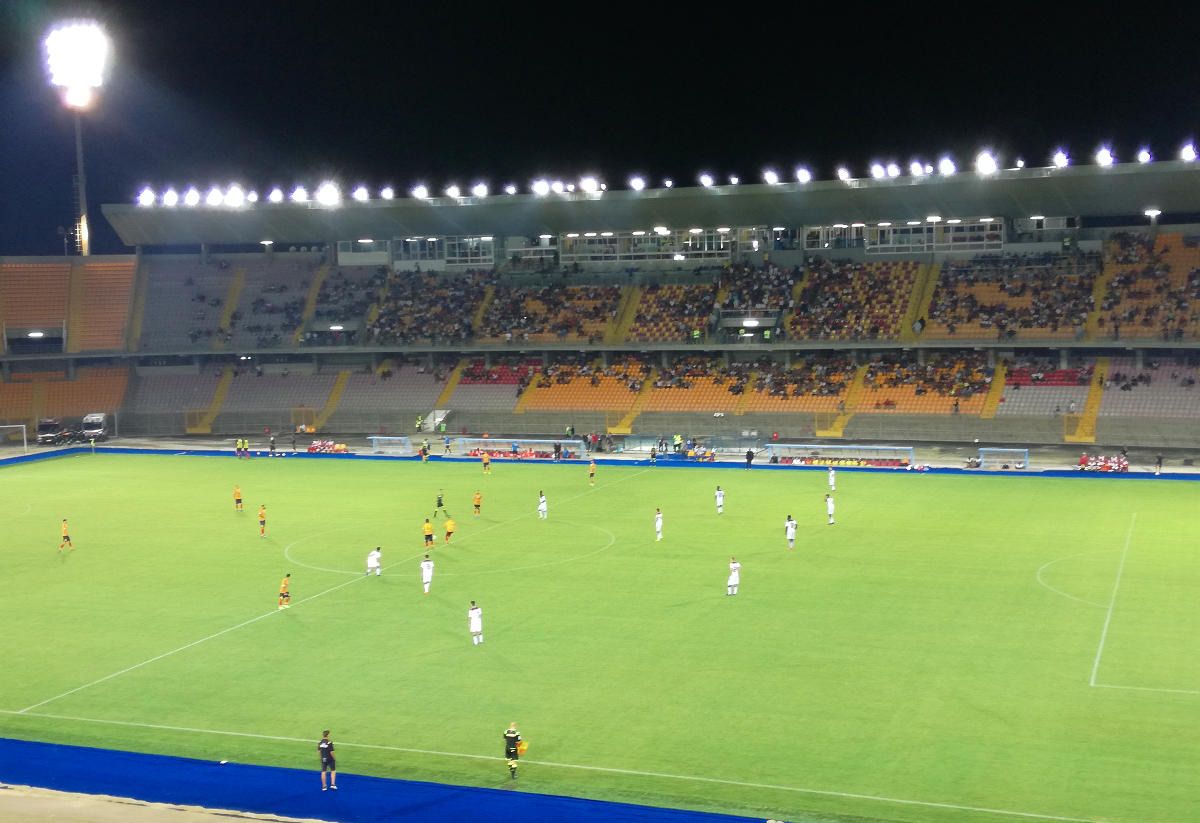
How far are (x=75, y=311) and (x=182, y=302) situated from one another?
281 inches

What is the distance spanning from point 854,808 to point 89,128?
280 feet

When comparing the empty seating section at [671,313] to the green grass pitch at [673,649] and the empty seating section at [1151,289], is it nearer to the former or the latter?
the empty seating section at [1151,289]

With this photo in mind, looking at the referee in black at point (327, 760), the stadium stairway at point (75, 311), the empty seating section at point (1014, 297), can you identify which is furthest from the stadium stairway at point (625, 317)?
the referee in black at point (327, 760)

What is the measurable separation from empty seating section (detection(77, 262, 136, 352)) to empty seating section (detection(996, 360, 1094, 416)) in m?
58.4

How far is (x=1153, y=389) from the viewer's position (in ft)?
199

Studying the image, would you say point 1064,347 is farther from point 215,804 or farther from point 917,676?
point 215,804

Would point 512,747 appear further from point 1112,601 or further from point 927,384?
point 927,384

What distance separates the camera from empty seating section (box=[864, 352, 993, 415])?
2509 inches

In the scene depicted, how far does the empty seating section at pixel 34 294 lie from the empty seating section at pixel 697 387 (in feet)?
137

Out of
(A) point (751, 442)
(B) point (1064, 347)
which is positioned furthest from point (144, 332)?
(B) point (1064, 347)

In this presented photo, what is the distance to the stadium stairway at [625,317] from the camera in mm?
74938

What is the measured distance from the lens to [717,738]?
21.3 meters

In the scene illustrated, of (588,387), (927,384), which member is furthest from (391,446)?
(927,384)

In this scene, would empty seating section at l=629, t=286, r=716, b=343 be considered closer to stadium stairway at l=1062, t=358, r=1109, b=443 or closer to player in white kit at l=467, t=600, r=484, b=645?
stadium stairway at l=1062, t=358, r=1109, b=443
